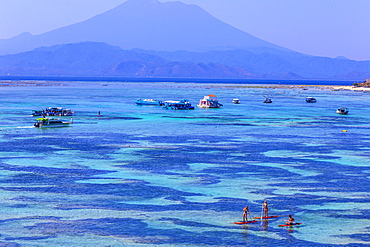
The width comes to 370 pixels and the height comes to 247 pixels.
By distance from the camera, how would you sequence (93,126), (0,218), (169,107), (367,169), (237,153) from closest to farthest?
(0,218)
(367,169)
(237,153)
(93,126)
(169,107)

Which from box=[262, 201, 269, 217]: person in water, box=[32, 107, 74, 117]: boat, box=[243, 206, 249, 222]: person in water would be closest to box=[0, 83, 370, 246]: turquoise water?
box=[262, 201, 269, 217]: person in water

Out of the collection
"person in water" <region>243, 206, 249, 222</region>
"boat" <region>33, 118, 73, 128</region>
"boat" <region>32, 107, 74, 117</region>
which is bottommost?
"person in water" <region>243, 206, 249, 222</region>

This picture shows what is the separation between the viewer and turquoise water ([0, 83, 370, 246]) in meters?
40.6

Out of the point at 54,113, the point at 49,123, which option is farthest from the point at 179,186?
the point at 54,113

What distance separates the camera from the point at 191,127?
340 ft

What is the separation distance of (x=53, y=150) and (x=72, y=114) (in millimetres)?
52966

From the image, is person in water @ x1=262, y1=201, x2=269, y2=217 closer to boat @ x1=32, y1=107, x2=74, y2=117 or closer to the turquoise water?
the turquoise water

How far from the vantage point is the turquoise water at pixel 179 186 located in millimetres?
40594

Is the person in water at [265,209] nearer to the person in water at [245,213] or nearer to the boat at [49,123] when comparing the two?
the person in water at [245,213]

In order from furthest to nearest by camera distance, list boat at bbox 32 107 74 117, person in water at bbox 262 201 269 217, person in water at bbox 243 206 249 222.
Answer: boat at bbox 32 107 74 117, person in water at bbox 262 201 269 217, person in water at bbox 243 206 249 222

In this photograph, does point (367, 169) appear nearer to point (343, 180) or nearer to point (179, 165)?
point (343, 180)

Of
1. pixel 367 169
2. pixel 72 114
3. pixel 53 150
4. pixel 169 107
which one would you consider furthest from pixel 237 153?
pixel 169 107

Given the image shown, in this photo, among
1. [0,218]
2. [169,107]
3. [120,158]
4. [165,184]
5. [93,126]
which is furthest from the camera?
[169,107]

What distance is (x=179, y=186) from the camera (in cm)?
5338
